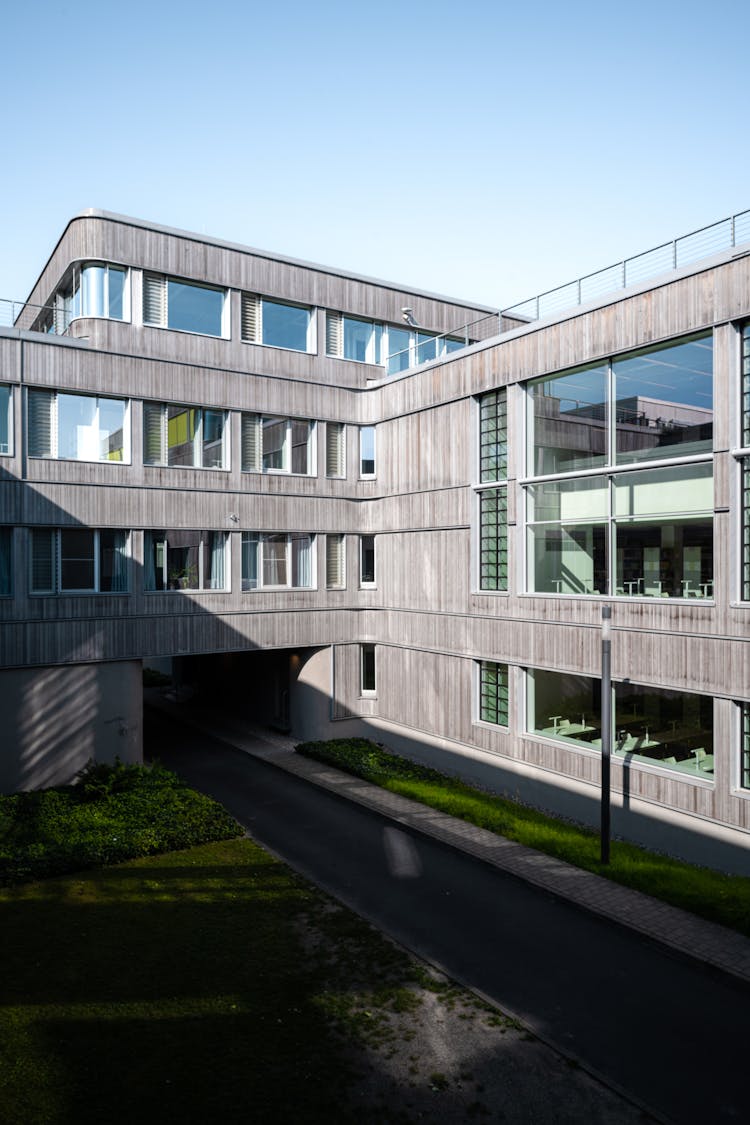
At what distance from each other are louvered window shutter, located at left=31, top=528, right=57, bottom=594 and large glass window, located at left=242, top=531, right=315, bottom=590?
16.9 ft

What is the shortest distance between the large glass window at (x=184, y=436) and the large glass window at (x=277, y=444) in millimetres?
788

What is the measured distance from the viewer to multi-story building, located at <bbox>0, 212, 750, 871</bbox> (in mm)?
15367

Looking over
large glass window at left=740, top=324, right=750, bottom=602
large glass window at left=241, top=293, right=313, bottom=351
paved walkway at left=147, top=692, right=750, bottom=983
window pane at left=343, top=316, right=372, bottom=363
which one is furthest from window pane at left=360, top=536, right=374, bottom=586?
large glass window at left=740, top=324, right=750, bottom=602

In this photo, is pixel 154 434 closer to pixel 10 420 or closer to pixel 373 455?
pixel 10 420

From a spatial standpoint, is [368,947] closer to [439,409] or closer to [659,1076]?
[659,1076]

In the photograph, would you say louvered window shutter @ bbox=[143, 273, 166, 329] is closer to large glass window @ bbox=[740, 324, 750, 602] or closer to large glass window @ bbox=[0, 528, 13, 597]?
large glass window @ bbox=[0, 528, 13, 597]

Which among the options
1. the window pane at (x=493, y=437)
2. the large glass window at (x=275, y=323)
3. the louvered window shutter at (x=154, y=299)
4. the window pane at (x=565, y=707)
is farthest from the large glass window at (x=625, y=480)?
the louvered window shutter at (x=154, y=299)

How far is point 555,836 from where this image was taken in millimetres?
15844

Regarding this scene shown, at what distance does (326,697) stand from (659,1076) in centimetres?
1656

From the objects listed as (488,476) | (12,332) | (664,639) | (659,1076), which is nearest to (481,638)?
(488,476)

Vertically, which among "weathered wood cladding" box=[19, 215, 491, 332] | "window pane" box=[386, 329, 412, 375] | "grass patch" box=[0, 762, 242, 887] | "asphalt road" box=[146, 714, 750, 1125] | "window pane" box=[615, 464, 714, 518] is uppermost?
"weathered wood cladding" box=[19, 215, 491, 332]

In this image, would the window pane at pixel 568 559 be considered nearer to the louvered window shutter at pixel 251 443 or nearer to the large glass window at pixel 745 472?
the large glass window at pixel 745 472

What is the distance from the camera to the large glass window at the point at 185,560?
Result: 21.4 meters

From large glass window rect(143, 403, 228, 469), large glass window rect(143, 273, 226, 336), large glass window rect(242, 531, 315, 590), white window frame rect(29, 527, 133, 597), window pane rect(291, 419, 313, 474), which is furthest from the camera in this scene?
window pane rect(291, 419, 313, 474)
